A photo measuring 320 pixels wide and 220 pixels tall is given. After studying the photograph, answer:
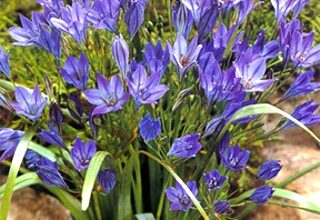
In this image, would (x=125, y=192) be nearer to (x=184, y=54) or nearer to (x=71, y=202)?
(x=71, y=202)

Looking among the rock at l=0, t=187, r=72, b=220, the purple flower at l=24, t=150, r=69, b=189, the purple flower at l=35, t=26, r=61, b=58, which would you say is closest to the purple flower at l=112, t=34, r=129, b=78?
the purple flower at l=35, t=26, r=61, b=58

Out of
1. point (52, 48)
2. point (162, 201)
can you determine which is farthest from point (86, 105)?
point (52, 48)

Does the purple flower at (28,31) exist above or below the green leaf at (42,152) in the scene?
above

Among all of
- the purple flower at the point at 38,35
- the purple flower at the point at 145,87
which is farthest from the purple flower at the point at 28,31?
the purple flower at the point at 145,87

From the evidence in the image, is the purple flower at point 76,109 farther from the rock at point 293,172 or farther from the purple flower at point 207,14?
the rock at point 293,172

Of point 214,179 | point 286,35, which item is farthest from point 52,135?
point 286,35

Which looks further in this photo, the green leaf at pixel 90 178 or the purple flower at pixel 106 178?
the purple flower at pixel 106 178

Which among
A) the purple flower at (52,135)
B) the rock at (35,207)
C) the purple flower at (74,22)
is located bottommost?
the rock at (35,207)
